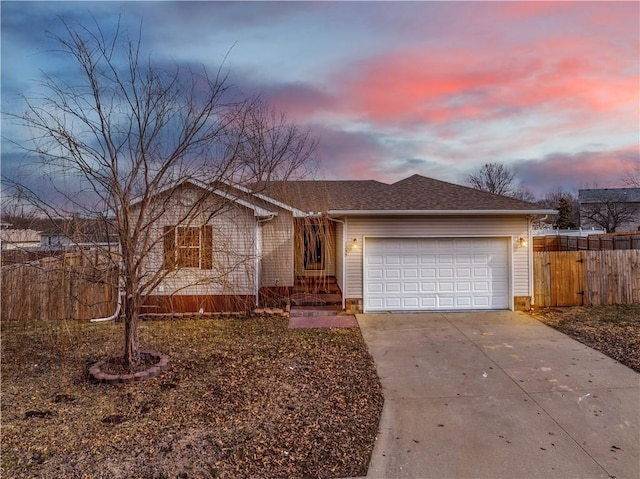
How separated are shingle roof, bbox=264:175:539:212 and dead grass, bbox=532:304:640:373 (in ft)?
9.27

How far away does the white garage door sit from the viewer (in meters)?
10.0

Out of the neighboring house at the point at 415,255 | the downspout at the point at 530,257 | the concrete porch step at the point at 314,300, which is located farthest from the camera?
the concrete porch step at the point at 314,300

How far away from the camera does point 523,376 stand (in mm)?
5562

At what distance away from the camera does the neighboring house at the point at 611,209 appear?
1361 inches

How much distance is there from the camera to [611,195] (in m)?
35.7

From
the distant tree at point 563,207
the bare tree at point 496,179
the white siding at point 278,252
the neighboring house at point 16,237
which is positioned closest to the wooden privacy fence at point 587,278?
the white siding at point 278,252

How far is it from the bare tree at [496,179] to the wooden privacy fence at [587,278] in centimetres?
3169

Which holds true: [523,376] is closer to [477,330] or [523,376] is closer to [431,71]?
[477,330]

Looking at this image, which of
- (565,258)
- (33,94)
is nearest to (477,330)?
(565,258)

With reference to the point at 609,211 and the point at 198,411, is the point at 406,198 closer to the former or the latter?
the point at 198,411

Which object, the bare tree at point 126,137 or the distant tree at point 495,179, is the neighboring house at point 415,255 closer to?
the bare tree at point 126,137

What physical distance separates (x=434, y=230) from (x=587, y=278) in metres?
4.64

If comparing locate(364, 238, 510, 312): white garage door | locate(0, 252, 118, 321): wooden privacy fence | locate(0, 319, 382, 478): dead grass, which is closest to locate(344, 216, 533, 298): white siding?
locate(364, 238, 510, 312): white garage door

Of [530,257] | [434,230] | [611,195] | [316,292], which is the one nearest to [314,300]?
[316,292]
